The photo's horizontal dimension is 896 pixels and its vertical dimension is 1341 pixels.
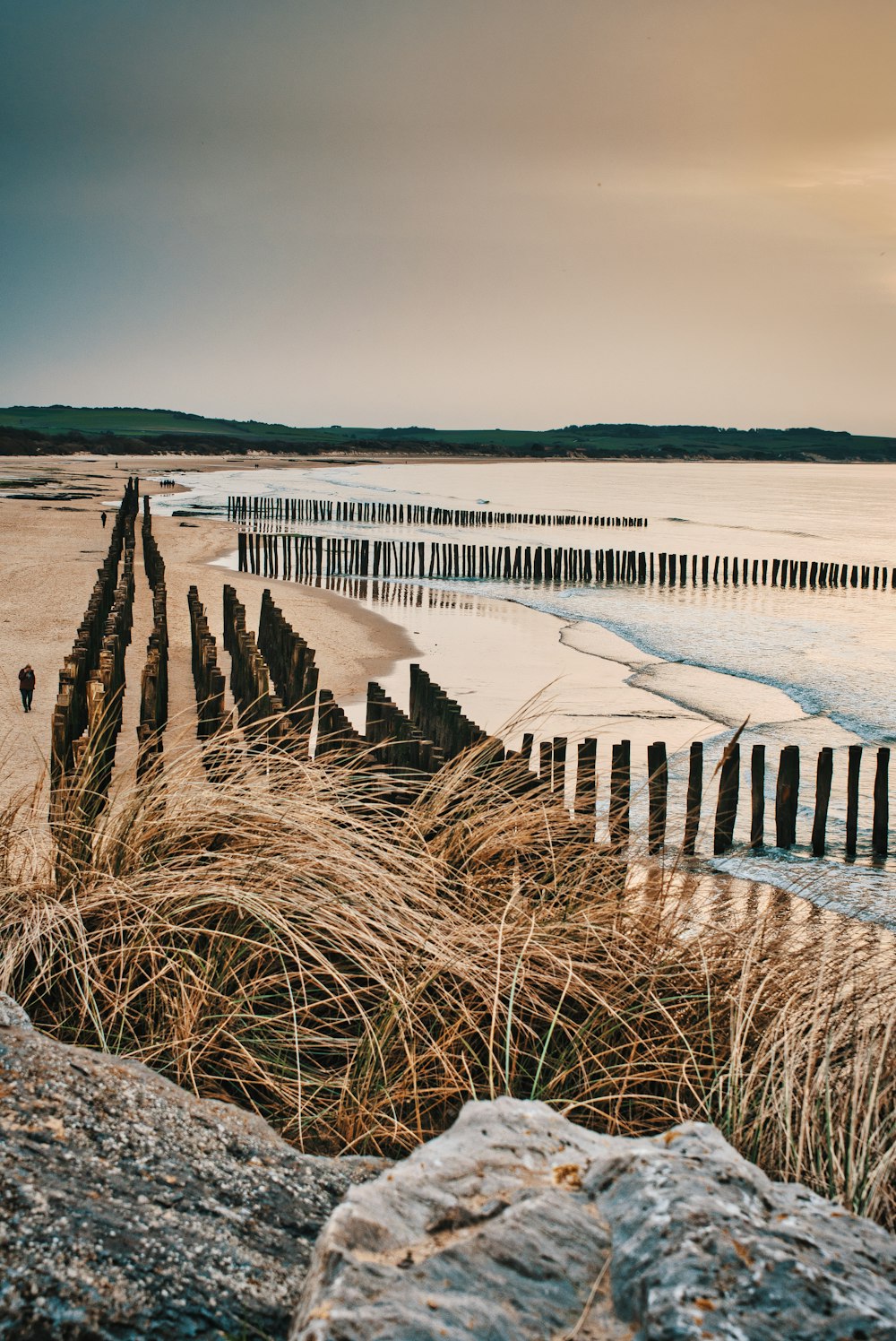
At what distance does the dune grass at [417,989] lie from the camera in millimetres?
2951

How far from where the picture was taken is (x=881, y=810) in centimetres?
889

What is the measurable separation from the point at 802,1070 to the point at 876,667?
53.9 feet

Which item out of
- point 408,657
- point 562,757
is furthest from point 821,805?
point 408,657

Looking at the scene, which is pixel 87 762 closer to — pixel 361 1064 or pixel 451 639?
pixel 361 1064

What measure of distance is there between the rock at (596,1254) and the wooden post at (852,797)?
7512 mm

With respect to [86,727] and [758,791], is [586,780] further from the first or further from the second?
[86,727]

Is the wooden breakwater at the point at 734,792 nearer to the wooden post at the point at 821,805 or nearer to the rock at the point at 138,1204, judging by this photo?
the wooden post at the point at 821,805

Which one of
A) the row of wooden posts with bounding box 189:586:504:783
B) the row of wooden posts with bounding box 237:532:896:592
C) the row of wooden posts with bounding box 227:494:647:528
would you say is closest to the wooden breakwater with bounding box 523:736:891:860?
the row of wooden posts with bounding box 189:586:504:783

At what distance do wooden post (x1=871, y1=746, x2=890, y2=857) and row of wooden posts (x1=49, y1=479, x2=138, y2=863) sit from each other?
6126 millimetres

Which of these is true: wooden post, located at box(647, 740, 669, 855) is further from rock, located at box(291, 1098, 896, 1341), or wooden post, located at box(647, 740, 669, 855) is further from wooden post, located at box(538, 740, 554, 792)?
rock, located at box(291, 1098, 896, 1341)

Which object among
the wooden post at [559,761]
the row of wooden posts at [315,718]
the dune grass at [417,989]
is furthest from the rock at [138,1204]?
the wooden post at [559,761]

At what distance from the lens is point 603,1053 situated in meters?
3.19

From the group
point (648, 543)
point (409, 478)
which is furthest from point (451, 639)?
point (409, 478)

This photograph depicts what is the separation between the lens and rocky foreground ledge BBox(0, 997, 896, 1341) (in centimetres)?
139
